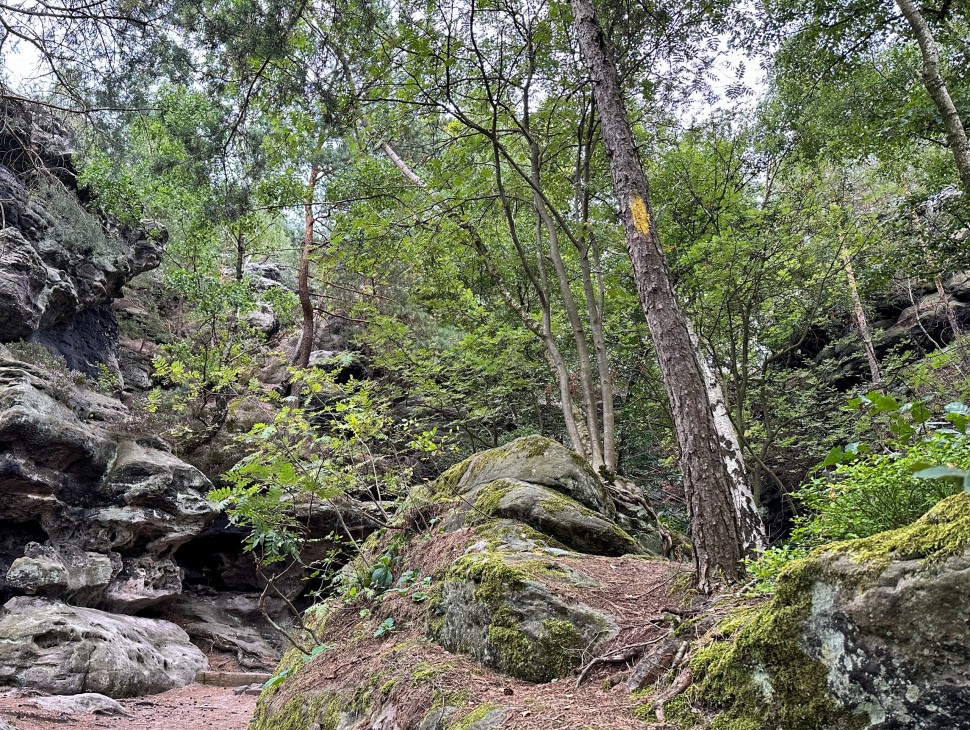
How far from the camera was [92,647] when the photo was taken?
24.6ft

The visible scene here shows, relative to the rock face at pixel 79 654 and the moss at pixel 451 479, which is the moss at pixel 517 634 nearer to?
the moss at pixel 451 479

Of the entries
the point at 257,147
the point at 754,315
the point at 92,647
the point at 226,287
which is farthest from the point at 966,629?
the point at 226,287

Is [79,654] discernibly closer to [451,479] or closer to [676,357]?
[451,479]

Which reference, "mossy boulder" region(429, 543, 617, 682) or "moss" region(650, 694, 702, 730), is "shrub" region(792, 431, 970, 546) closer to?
"moss" region(650, 694, 702, 730)

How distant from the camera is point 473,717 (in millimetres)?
2699

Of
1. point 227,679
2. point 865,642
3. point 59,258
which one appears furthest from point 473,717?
point 59,258

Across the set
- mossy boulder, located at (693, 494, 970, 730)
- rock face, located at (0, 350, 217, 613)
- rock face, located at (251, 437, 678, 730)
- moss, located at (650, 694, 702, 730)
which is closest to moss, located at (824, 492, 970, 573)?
mossy boulder, located at (693, 494, 970, 730)

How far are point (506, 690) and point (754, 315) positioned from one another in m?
7.95

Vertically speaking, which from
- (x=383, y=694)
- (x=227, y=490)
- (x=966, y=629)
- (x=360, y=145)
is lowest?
(x=383, y=694)

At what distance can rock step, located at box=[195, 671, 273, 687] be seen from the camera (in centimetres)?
876

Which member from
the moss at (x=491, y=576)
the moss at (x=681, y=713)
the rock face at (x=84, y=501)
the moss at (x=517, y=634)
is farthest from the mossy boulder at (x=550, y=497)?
the rock face at (x=84, y=501)

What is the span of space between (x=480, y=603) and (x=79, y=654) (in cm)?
679

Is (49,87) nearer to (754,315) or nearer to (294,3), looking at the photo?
(294,3)

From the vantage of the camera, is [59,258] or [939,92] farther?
[59,258]
